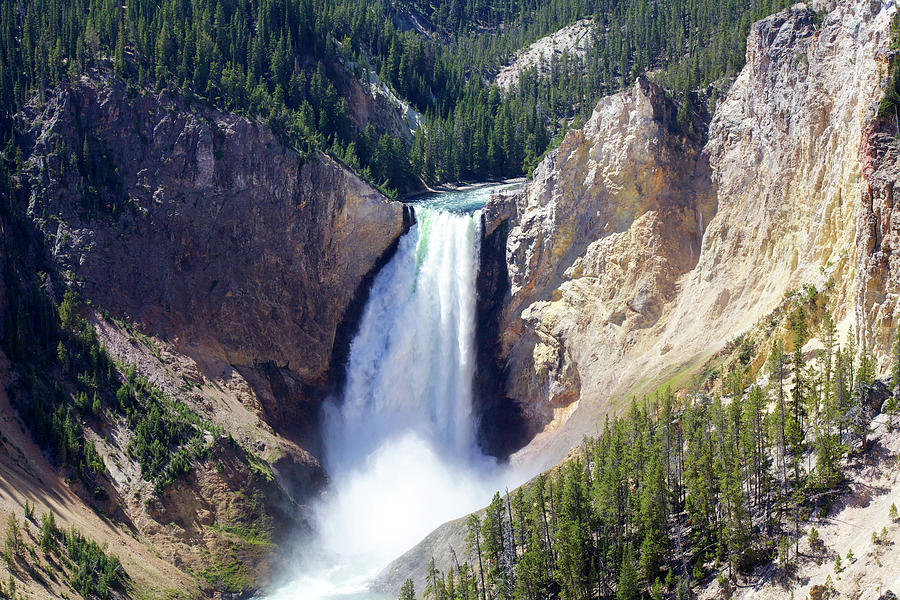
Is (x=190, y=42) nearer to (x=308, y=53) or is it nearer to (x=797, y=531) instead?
(x=308, y=53)

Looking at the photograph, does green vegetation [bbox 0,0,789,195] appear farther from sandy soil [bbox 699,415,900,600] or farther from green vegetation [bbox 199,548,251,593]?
sandy soil [bbox 699,415,900,600]

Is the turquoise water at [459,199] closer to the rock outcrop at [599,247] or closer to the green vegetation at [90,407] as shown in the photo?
the rock outcrop at [599,247]

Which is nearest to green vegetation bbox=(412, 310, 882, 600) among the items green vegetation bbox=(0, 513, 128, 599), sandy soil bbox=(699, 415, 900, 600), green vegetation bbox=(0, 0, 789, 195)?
sandy soil bbox=(699, 415, 900, 600)

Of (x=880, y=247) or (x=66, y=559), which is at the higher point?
(x=880, y=247)

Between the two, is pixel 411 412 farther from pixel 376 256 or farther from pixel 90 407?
pixel 90 407

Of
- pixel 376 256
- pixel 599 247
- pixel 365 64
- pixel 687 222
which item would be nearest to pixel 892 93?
pixel 687 222
